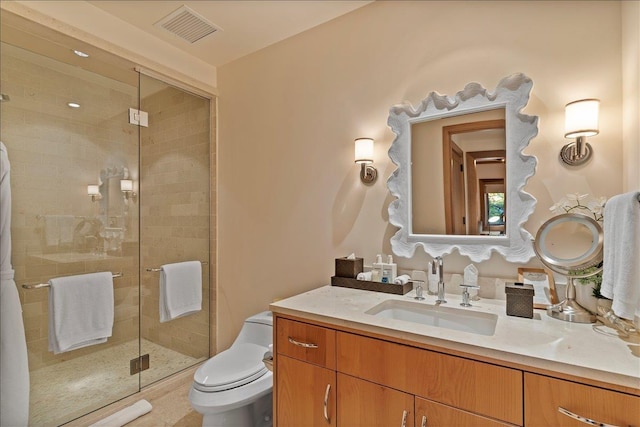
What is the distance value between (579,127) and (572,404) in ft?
3.41

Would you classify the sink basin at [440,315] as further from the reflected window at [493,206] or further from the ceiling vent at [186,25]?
the ceiling vent at [186,25]

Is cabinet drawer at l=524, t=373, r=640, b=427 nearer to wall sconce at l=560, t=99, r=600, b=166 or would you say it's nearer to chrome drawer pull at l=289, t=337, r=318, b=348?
chrome drawer pull at l=289, t=337, r=318, b=348

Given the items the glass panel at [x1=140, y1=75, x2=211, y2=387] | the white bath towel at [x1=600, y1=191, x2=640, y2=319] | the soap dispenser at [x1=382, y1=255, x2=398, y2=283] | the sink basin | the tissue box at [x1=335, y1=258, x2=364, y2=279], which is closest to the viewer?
the white bath towel at [x1=600, y1=191, x2=640, y2=319]

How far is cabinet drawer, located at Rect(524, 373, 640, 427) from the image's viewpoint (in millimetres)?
778

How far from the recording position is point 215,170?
2.72m

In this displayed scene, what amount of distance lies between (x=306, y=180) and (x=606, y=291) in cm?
161

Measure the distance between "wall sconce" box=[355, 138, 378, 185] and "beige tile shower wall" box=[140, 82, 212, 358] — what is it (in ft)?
4.89

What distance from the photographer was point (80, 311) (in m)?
1.99

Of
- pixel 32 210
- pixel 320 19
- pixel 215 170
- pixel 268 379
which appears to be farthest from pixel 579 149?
pixel 32 210

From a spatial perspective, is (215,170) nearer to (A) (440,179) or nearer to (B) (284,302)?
(B) (284,302)

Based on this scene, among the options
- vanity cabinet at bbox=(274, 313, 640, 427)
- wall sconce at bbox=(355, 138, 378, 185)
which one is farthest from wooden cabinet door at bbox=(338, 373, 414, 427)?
wall sconce at bbox=(355, 138, 378, 185)

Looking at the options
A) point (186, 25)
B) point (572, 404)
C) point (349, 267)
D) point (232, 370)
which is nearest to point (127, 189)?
point (186, 25)

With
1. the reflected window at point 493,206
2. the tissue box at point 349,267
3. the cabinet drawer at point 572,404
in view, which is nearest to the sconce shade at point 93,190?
the tissue box at point 349,267

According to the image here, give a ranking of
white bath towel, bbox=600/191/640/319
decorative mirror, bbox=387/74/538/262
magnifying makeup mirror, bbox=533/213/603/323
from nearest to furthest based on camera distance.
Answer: white bath towel, bbox=600/191/640/319 < magnifying makeup mirror, bbox=533/213/603/323 < decorative mirror, bbox=387/74/538/262
